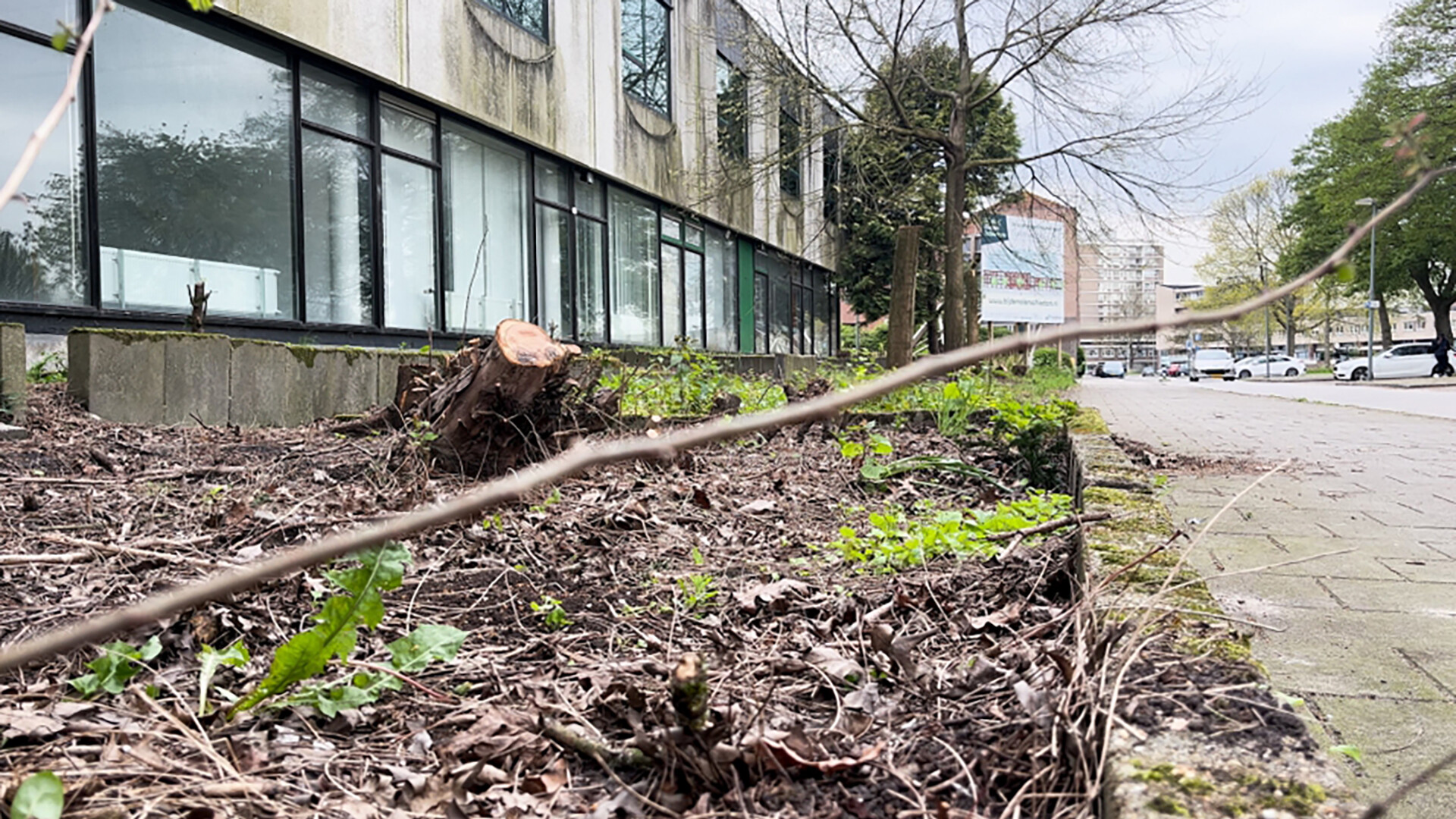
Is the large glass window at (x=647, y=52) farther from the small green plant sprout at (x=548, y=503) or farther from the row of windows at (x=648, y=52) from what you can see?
the small green plant sprout at (x=548, y=503)

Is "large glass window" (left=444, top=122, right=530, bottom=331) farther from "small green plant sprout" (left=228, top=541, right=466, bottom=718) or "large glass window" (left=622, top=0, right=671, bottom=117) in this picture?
"small green plant sprout" (left=228, top=541, right=466, bottom=718)

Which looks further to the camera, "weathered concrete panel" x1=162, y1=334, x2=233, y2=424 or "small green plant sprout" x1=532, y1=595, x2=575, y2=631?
"weathered concrete panel" x1=162, y1=334, x2=233, y2=424

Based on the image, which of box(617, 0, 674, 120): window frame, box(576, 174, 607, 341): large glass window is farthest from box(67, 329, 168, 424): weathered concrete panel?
box(617, 0, 674, 120): window frame

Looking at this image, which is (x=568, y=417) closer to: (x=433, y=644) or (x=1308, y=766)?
(x=433, y=644)

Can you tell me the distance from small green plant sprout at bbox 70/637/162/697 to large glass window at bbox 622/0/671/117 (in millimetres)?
13256

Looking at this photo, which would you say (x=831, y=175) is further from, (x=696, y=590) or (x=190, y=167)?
(x=696, y=590)

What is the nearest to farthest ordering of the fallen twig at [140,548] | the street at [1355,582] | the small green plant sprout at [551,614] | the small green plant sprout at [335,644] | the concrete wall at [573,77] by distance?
the small green plant sprout at [335,644]
the street at [1355,582]
the small green plant sprout at [551,614]
the fallen twig at [140,548]
the concrete wall at [573,77]

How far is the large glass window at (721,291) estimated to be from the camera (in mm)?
18234

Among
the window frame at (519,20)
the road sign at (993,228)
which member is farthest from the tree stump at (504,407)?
the road sign at (993,228)

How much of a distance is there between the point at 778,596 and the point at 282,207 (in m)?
7.56

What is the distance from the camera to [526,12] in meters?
11.4

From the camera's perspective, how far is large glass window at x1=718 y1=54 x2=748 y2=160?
682 inches

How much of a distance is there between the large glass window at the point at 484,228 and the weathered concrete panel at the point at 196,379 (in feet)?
15.6

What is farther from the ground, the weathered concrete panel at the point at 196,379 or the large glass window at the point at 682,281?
the large glass window at the point at 682,281
